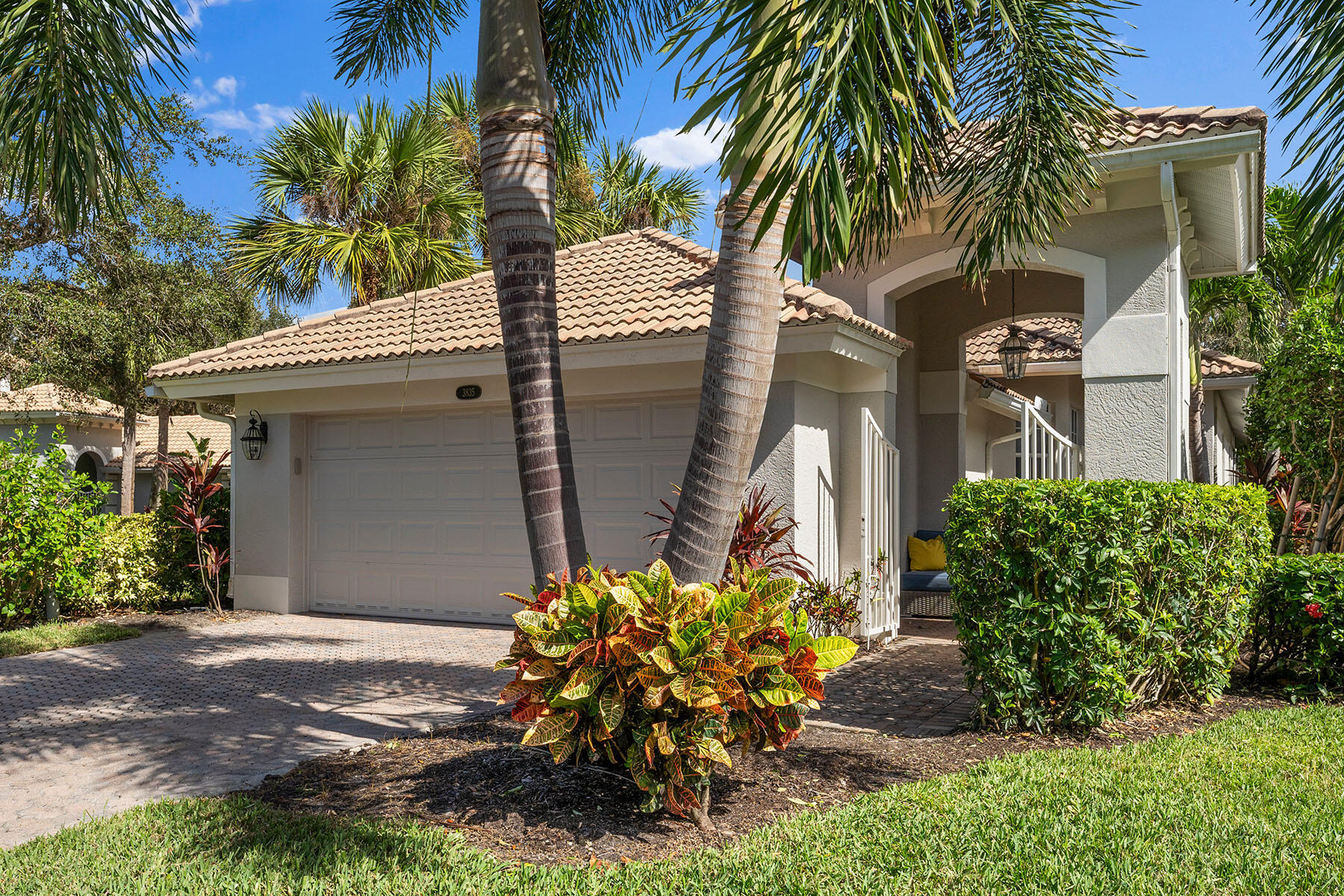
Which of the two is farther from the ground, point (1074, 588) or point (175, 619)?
point (1074, 588)

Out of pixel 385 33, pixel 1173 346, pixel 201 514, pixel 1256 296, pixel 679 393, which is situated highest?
pixel 385 33

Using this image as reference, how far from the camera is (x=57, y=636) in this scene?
32.4 ft

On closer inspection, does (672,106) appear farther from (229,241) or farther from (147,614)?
(229,241)

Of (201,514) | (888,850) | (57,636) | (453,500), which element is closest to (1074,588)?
(888,850)

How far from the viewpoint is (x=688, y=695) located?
3.87 m

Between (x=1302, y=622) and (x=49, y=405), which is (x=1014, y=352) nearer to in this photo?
(x=1302, y=622)

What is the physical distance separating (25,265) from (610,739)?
1744cm

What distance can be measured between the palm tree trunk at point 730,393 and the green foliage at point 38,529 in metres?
8.88

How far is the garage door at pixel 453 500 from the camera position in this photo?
405 inches

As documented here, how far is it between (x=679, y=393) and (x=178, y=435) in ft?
88.4

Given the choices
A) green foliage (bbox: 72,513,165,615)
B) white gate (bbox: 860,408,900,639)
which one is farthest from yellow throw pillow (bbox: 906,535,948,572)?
green foliage (bbox: 72,513,165,615)

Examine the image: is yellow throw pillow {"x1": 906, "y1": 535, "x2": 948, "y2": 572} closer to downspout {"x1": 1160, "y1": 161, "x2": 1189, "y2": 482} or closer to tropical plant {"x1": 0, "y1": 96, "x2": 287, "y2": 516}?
downspout {"x1": 1160, "y1": 161, "x2": 1189, "y2": 482}

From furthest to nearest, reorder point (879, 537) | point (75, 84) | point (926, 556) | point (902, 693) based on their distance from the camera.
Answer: point (926, 556) < point (879, 537) < point (902, 693) < point (75, 84)

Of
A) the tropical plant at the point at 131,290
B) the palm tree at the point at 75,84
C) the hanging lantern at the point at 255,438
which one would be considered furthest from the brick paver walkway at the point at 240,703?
the tropical plant at the point at 131,290
